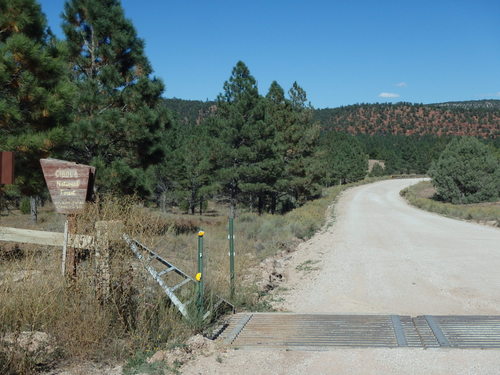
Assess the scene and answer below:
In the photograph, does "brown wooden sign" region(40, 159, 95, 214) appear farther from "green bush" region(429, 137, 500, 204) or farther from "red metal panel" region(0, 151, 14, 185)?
"green bush" region(429, 137, 500, 204)

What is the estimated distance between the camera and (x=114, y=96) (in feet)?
51.1

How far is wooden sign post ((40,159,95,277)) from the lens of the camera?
5.47 meters

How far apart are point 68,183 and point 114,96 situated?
1070 cm

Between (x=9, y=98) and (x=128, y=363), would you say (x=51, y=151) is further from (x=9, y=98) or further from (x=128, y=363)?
(x=128, y=363)

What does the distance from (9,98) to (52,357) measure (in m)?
7.56

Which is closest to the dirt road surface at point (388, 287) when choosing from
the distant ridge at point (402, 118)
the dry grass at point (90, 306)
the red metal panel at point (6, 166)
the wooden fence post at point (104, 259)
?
the dry grass at point (90, 306)

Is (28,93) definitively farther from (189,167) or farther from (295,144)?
(189,167)

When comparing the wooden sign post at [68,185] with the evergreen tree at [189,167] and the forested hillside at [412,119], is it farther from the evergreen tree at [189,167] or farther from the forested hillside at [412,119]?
the forested hillside at [412,119]

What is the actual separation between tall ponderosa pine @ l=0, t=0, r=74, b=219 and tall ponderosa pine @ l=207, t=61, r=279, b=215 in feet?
55.3

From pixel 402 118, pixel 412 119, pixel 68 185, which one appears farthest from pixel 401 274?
pixel 402 118

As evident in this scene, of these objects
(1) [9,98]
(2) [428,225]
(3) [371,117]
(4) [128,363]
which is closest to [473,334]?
(4) [128,363]

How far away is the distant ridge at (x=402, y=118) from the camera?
158250mm

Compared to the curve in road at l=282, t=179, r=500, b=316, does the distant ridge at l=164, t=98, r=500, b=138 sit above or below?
above

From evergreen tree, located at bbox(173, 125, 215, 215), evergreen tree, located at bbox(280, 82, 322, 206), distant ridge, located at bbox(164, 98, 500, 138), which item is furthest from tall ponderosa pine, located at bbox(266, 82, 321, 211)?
distant ridge, located at bbox(164, 98, 500, 138)
